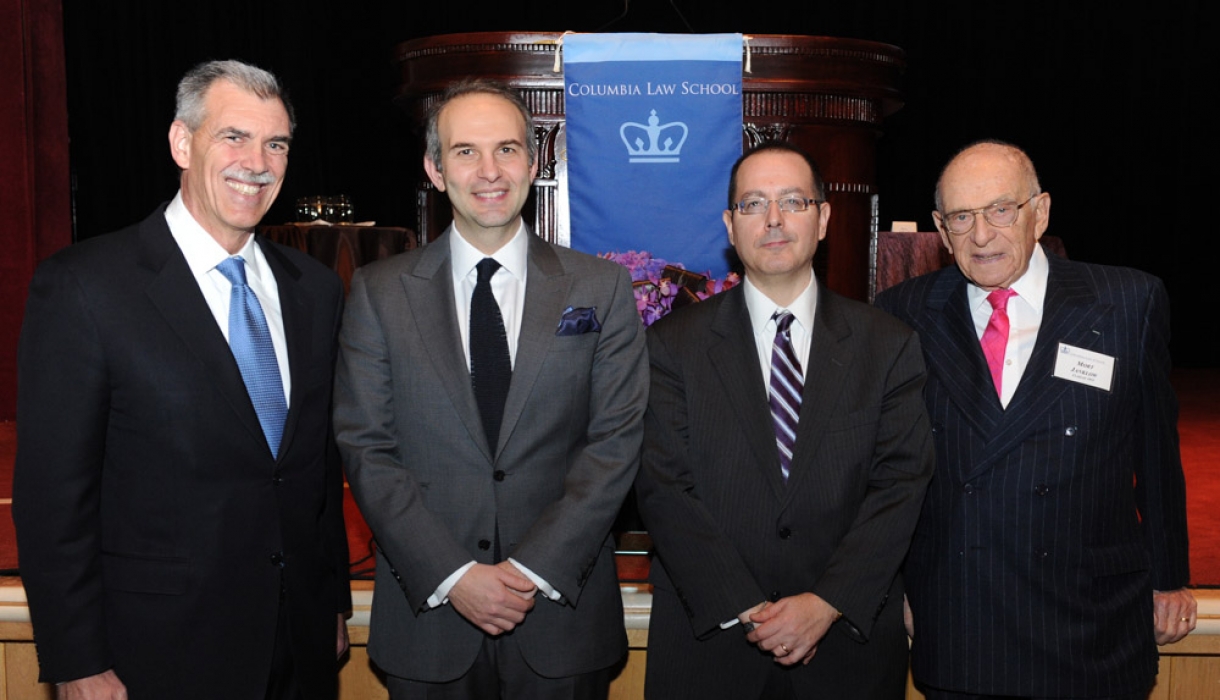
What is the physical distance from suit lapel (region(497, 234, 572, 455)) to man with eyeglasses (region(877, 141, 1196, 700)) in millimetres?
848

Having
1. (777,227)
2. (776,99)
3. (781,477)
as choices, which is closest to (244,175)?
(777,227)

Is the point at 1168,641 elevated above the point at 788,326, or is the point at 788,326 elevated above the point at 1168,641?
the point at 788,326

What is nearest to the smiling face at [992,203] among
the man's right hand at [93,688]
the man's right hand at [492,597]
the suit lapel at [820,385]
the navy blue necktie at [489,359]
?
the suit lapel at [820,385]

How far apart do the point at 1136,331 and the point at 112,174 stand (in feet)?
21.3

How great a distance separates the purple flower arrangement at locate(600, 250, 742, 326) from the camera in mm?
2992

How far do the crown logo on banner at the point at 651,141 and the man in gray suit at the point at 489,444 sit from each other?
125 cm

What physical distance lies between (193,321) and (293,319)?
22cm

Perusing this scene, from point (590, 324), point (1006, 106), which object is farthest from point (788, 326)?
point (1006, 106)

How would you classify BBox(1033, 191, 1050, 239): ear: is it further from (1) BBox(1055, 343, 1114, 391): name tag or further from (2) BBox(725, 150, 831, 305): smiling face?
(2) BBox(725, 150, 831, 305): smiling face

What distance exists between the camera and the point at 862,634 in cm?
207

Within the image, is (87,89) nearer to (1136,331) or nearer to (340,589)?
(340,589)

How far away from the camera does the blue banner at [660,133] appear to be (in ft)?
11.0

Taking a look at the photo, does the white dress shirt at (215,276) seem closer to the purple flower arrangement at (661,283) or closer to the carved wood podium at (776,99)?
the purple flower arrangement at (661,283)

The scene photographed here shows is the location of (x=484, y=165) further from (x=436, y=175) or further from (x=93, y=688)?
(x=93, y=688)
